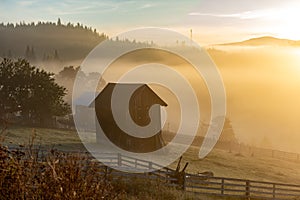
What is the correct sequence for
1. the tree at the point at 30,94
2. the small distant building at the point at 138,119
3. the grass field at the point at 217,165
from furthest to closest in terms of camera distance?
1. the tree at the point at 30,94
2. the small distant building at the point at 138,119
3. the grass field at the point at 217,165

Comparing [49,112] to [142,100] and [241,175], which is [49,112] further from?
[241,175]

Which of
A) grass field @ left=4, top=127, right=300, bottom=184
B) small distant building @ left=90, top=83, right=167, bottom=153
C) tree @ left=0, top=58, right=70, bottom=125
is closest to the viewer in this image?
grass field @ left=4, top=127, right=300, bottom=184

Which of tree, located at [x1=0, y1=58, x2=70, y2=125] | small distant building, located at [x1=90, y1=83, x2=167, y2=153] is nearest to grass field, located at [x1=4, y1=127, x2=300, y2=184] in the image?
small distant building, located at [x1=90, y1=83, x2=167, y2=153]

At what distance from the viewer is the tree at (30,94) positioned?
6059 cm

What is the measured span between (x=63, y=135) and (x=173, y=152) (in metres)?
13.6

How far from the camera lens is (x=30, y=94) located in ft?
201

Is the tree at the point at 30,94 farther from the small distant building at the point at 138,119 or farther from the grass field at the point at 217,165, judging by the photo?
the small distant building at the point at 138,119

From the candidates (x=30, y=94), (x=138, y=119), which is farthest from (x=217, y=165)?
(x=30, y=94)

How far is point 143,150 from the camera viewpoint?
147 ft

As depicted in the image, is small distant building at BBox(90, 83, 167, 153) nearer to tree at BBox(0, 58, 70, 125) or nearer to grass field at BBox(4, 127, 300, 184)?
grass field at BBox(4, 127, 300, 184)

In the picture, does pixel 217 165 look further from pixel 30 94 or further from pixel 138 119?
pixel 30 94

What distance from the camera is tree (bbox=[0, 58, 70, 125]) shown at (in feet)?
199

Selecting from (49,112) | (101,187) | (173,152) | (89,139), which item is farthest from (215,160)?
(101,187)

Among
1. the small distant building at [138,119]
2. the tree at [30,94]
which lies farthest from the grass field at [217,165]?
the tree at [30,94]
